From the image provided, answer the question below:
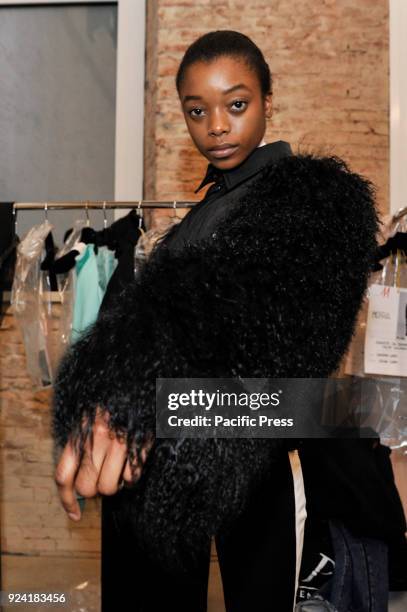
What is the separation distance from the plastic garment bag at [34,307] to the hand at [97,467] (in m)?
1.13

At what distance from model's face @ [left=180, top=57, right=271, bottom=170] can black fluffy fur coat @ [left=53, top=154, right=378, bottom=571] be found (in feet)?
0.71

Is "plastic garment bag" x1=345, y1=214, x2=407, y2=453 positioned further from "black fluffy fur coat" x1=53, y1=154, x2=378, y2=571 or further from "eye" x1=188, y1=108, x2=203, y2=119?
"black fluffy fur coat" x1=53, y1=154, x2=378, y2=571

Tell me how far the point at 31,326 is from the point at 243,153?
3.38ft

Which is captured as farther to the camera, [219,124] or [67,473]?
[219,124]

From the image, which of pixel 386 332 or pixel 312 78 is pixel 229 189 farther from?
pixel 312 78

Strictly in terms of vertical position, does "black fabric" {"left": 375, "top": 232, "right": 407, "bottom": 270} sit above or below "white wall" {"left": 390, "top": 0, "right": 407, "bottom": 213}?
below

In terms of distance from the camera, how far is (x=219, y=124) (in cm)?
73

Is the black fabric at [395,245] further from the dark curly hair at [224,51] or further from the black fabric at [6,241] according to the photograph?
the black fabric at [6,241]

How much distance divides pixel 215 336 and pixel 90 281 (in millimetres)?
1144

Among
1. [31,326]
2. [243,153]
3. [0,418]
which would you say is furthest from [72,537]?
[243,153]

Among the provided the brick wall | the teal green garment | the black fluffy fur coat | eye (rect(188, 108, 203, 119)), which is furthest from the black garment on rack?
the black fluffy fur coat

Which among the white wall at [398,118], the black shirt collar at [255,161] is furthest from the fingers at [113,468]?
the white wall at [398,118]

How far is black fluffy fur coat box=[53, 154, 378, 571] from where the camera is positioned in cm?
46

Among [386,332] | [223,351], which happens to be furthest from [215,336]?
[386,332]
